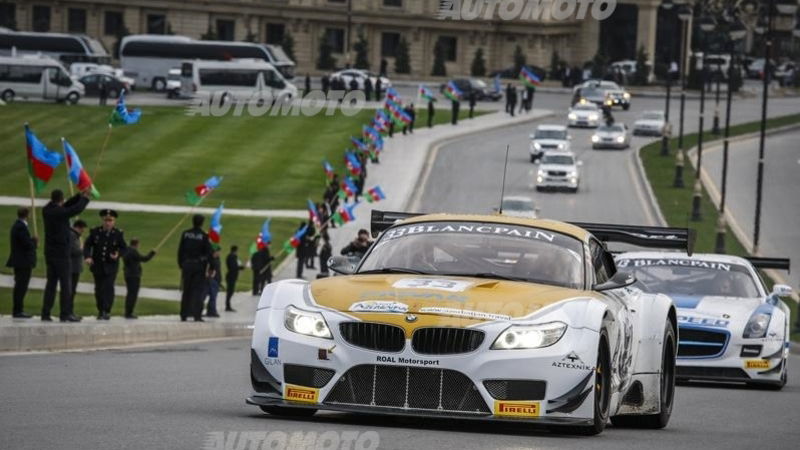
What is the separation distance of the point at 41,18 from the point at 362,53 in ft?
74.7

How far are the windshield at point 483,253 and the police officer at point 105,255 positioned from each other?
1339 cm

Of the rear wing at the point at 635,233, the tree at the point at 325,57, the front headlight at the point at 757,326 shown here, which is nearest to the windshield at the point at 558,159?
the front headlight at the point at 757,326

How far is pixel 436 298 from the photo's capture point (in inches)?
425

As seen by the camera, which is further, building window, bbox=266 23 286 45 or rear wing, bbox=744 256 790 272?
building window, bbox=266 23 286 45

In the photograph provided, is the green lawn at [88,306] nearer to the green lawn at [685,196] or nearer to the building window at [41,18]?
the green lawn at [685,196]

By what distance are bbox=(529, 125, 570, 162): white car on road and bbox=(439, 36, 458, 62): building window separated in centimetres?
5205

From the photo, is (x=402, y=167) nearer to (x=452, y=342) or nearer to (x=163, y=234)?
(x=163, y=234)

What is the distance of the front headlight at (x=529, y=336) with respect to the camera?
10523 millimetres

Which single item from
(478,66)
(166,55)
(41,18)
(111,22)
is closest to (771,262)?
(166,55)

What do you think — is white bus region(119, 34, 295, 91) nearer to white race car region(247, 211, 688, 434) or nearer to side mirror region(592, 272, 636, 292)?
side mirror region(592, 272, 636, 292)

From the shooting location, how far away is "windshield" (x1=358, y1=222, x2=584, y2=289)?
38.7ft

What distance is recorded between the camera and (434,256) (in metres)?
11.9

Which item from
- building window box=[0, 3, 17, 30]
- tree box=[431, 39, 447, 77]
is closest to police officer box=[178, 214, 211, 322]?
tree box=[431, 39, 447, 77]

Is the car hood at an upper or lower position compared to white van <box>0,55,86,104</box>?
upper
